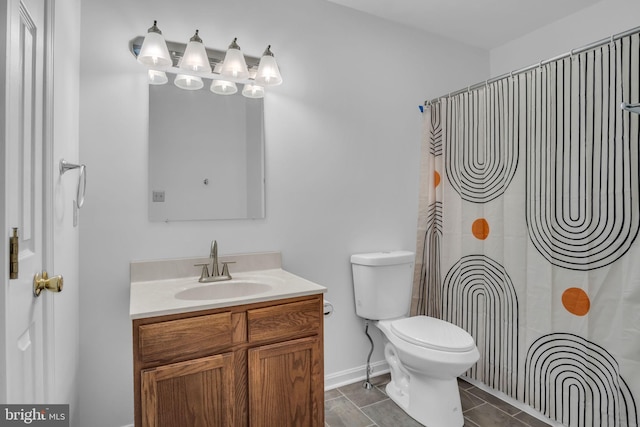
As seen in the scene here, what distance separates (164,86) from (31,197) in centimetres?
101

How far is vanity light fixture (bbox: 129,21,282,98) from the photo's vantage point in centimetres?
169

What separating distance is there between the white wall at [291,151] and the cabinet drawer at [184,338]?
563mm

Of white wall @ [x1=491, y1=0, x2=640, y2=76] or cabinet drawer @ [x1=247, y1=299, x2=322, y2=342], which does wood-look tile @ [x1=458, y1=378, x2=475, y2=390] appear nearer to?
cabinet drawer @ [x1=247, y1=299, x2=322, y2=342]

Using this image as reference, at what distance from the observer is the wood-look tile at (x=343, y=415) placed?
1.95m

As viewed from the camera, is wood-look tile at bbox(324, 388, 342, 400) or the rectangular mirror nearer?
the rectangular mirror

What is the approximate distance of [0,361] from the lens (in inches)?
29.1

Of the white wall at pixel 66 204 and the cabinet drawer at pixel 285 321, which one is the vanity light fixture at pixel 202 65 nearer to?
the white wall at pixel 66 204

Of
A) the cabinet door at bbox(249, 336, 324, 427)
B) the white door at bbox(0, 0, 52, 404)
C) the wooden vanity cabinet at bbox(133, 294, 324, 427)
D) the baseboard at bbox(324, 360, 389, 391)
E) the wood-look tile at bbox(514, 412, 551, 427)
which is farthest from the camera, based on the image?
the baseboard at bbox(324, 360, 389, 391)

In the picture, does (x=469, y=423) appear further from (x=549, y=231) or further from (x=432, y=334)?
(x=549, y=231)

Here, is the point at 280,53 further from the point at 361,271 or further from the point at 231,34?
the point at 361,271

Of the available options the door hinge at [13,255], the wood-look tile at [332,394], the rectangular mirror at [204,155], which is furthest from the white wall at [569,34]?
the door hinge at [13,255]

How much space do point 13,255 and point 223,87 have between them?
138 centimetres

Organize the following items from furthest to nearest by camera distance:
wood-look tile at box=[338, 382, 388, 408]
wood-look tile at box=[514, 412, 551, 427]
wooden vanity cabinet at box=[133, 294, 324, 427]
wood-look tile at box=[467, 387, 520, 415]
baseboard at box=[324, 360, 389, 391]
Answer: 1. baseboard at box=[324, 360, 389, 391]
2. wood-look tile at box=[338, 382, 388, 408]
3. wood-look tile at box=[467, 387, 520, 415]
4. wood-look tile at box=[514, 412, 551, 427]
5. wooden vanity cabinet at box=[133, 294, 324, 427]

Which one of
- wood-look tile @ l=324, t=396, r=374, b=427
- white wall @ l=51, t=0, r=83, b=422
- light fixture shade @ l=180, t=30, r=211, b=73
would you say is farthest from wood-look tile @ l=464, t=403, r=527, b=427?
light fixture shade @ l=180, t=30, r=211, b=73
